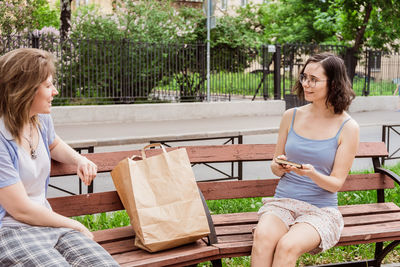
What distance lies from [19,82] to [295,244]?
5.50ft

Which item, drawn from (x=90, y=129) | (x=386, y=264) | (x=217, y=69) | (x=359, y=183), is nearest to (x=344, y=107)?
(x=359, y=183)

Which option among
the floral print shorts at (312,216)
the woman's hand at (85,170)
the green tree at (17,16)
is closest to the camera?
the woman's hand at (85,170)

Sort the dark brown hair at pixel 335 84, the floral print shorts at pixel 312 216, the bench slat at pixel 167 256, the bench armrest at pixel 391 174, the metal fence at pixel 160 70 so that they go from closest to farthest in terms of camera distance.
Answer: the bench slat at pixel 167 256 < the floral print shorts at pixel 312 216 < the dark brown hair at pixel 335 84 < the bench armrest at pixel 391 174 < the metal fence at pixel 160 70

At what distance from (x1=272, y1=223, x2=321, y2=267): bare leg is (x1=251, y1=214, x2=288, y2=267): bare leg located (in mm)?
53

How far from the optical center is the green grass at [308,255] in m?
4.40

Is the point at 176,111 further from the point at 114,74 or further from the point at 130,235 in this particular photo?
the point at 130,235

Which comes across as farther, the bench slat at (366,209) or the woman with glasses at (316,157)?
the bench slat at (366,209)

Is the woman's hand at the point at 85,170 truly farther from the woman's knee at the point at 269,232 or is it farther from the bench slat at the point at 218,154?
the woman's knee at the point at 269,232

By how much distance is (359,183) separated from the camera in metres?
4.34

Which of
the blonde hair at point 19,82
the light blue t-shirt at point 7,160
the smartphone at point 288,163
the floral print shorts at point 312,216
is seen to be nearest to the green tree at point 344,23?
the floral print shorts at point 312,216

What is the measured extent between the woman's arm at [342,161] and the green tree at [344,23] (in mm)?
16184

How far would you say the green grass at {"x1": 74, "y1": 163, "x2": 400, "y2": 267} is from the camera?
4402 mm

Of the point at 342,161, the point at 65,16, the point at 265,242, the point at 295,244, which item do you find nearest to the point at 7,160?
the point at 265,242

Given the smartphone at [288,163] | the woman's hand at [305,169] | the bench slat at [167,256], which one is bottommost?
the bench slat at [167,256]
